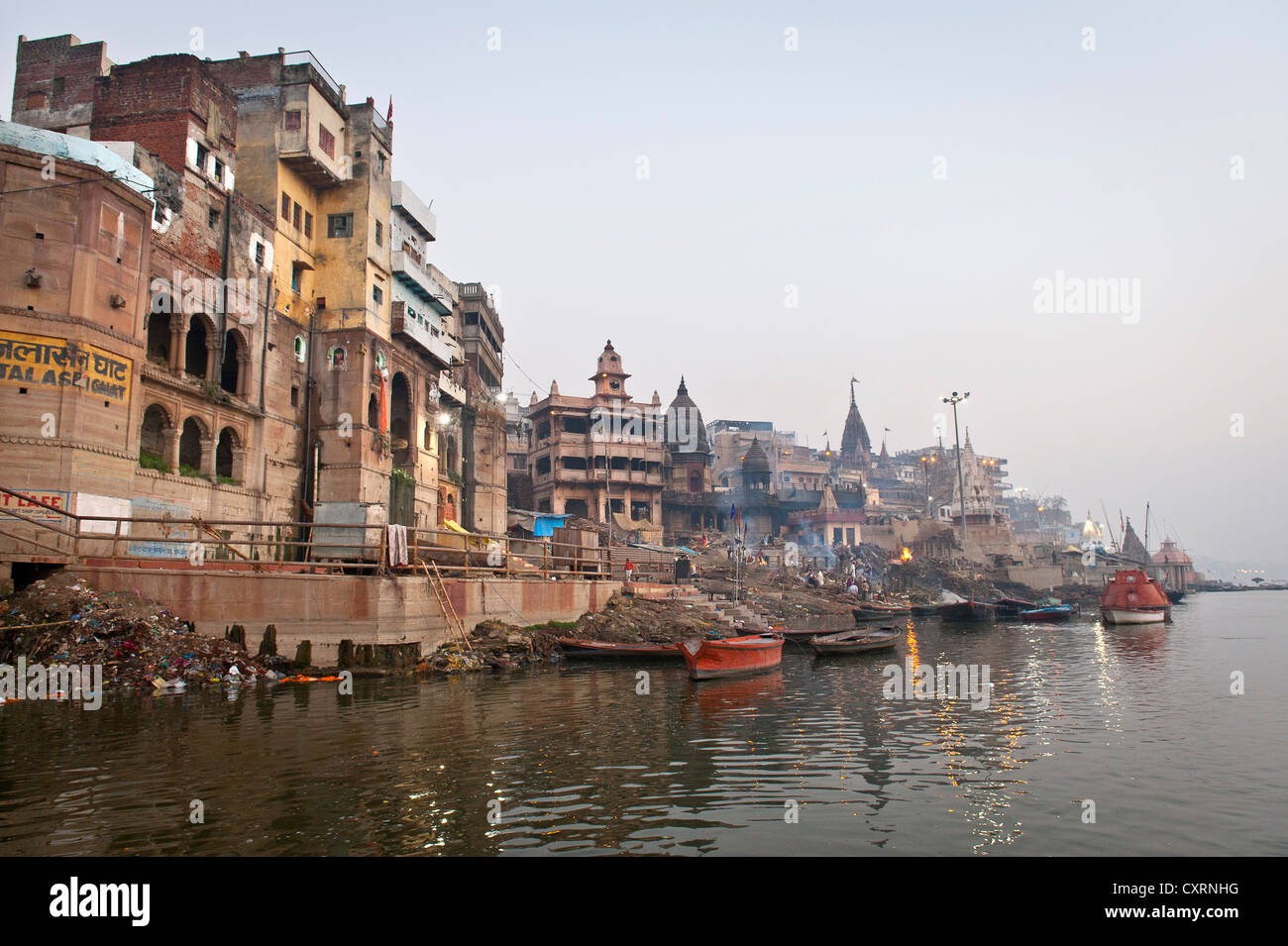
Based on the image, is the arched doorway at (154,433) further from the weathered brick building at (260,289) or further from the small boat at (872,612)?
the small boat at (872,612)

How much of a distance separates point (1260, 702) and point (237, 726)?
23589 mm

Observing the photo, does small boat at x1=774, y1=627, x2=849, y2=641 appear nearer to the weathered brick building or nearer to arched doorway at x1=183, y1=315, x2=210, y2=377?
the weathered brick building

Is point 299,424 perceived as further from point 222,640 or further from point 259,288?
point 222,640

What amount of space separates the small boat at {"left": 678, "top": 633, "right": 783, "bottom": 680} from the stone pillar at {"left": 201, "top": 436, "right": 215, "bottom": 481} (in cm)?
1897

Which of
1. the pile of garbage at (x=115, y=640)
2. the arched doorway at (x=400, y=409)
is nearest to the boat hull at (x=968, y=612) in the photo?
the arched doorway at (x=400, y=409)

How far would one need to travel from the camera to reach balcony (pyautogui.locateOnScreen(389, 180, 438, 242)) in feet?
139

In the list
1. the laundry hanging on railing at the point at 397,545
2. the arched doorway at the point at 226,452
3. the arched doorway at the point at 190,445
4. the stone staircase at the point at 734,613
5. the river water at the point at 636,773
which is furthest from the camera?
the stone staircase at the point at 734,613

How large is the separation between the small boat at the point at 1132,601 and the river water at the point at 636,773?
32.2 m

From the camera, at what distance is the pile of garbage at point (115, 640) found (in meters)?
17.8

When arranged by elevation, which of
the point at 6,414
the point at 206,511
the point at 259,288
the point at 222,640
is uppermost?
the point at 259,288

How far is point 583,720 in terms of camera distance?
51.2 feet

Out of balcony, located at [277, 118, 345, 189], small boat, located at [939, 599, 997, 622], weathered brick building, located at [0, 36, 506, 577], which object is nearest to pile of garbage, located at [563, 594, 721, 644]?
weathered brick building, located at [0, 36, 506, 577]
